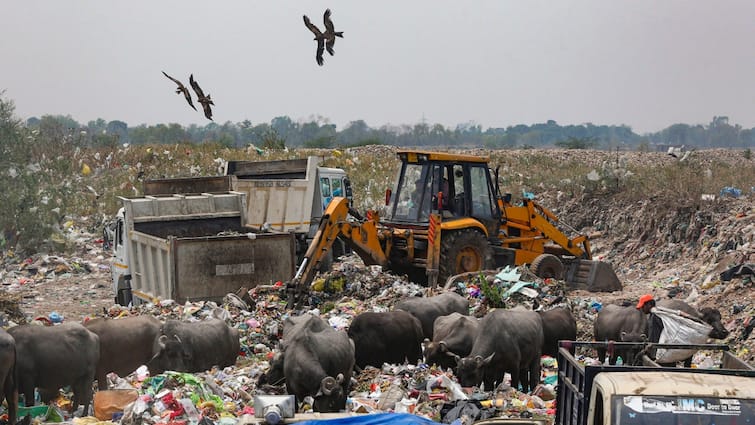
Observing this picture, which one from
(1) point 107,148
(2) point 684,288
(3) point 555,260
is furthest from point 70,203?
(2) point 684,288

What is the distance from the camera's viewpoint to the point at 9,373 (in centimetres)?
891

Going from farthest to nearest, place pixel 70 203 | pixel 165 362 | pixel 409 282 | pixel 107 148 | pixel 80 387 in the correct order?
pixel 107 148 < pixel 70 203 < pixel 409 282 < pixel 165 362 < pixel 80 387

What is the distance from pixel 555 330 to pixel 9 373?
6284 millimetres

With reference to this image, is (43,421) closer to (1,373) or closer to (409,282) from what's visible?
(1,373)

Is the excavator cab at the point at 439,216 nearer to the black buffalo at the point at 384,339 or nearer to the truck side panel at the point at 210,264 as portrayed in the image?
the truck side panel at the point at 210,264

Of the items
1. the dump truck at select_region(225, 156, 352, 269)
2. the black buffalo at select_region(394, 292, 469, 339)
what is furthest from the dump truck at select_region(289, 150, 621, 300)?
the dump truck at select_region(225, 156, 352, 269)

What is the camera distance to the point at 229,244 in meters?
14.5

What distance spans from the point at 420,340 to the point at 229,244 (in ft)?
13.2

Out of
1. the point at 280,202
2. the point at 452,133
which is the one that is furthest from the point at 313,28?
the point at 452,133

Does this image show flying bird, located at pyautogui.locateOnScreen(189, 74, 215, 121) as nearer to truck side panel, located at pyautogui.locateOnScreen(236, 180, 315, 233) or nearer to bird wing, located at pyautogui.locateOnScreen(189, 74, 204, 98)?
bird wing, located at pyautogui.locateOnScreen(189, 74, 204, 98)

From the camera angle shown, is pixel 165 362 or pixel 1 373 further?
→ pixel 165 362

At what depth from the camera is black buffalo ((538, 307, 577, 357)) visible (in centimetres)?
1174

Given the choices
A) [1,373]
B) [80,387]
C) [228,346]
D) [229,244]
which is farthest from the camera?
[229,244]

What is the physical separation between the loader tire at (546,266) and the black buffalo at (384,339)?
5177mm
